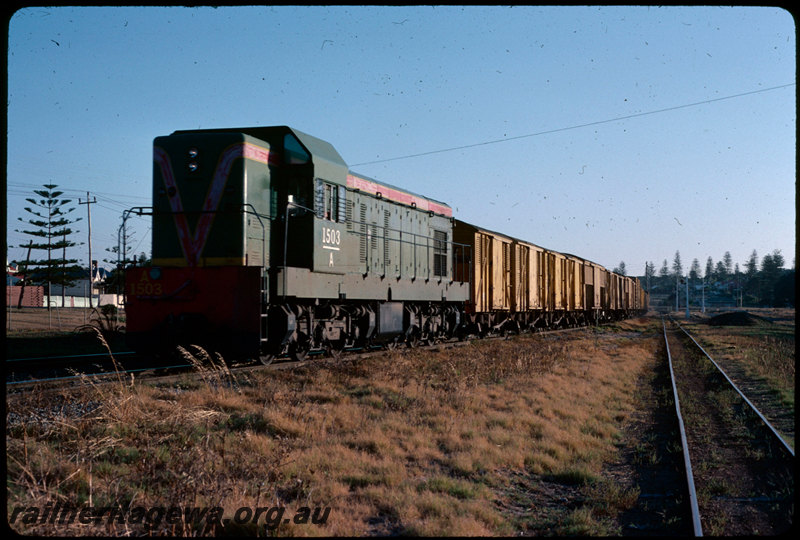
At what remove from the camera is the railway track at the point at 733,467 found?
565 centimetres

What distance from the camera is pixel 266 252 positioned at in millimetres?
11812

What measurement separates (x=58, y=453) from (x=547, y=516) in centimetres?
449

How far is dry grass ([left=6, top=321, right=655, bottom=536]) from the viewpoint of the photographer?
5.00 metres

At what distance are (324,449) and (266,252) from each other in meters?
5.80

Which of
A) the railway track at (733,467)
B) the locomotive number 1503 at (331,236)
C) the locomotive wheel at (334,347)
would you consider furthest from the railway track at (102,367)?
the railway track at (733,467)

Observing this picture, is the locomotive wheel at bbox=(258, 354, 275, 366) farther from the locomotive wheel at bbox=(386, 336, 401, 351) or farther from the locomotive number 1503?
the locomotive wheel at bbox=(386, 336, 401, 351)

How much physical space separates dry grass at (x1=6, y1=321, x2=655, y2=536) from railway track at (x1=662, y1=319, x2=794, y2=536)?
893 mm

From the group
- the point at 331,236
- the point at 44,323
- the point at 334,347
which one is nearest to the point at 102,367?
Answer: the point at 331,236

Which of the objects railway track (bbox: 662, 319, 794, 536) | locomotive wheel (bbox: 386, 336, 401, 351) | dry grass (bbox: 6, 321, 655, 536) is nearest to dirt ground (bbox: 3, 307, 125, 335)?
locomotive wheel (bbox: 386, 336, 401, 351)

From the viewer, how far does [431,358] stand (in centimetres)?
1528

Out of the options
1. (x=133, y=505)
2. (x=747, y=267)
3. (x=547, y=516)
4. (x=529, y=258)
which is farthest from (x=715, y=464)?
(x=747, y=267)

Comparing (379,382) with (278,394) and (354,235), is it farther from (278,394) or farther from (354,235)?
(354,235)

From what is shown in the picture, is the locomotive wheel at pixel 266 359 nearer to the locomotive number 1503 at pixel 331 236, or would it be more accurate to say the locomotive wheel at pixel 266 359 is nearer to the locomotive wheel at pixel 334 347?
the locomotive wheel at pixel 334 347

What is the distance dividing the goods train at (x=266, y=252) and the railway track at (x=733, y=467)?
6.71 m
